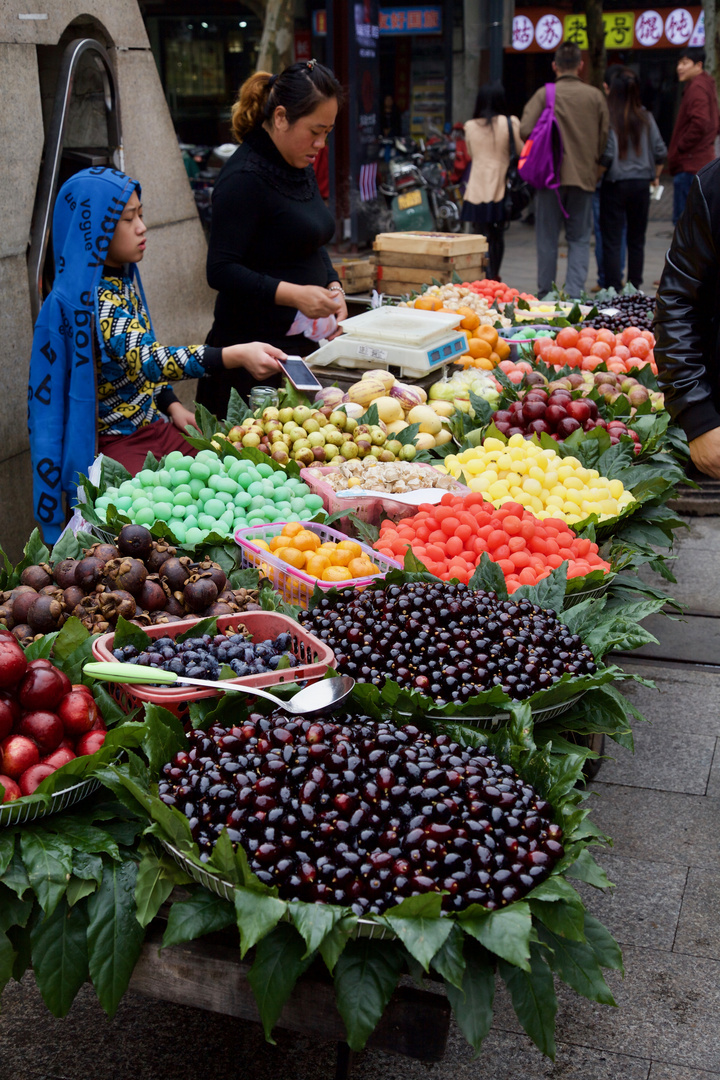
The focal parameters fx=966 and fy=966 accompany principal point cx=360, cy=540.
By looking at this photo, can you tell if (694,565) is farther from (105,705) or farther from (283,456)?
(105,705)

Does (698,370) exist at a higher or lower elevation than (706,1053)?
higher

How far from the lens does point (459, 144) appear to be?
48.3ft

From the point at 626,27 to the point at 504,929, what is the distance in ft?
77.1

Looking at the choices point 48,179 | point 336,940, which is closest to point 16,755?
point 336,940

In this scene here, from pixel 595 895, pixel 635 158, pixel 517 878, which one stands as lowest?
pixel 595 895

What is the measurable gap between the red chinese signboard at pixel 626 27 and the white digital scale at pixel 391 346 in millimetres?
18848

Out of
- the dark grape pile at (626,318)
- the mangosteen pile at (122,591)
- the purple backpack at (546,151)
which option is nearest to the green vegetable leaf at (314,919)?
the mangosteen pile at (122,591)

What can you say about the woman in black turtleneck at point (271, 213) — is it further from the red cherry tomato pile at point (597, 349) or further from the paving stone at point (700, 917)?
the paving stone at point (700, 917)

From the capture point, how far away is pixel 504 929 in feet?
5.21

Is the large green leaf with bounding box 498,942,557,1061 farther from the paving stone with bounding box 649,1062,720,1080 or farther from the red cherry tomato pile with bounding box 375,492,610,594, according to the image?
the red cherry tomato pile with bounding box 375,492,610,594

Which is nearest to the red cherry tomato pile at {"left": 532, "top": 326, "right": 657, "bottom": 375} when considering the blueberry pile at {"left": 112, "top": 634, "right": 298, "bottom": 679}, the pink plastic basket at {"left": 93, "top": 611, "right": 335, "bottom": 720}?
the pink plastic basket at {"left": 93, "top": 611, "right": 335, "bottom": 720}

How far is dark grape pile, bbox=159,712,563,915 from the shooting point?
168 centimetres

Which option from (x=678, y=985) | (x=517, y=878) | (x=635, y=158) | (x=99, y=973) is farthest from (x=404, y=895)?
(x=635, y=158)

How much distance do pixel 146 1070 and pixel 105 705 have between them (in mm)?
960
